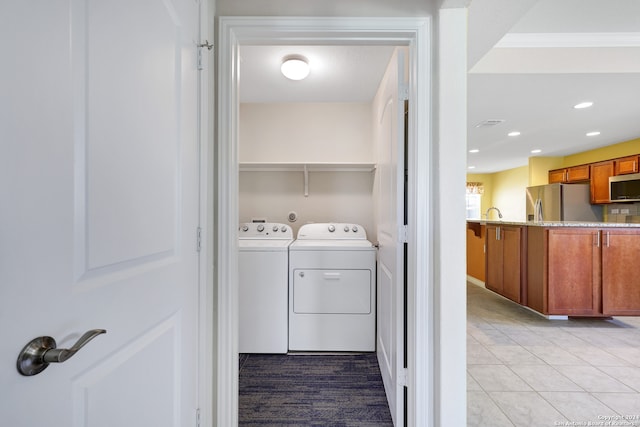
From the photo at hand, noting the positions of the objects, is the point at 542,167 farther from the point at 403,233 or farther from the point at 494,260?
the point at 403,233

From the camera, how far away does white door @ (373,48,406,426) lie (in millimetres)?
1357

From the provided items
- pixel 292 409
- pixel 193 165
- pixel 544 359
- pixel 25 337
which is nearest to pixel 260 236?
pixel 292 409

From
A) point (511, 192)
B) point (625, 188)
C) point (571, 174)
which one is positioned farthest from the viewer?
point (511, 192)

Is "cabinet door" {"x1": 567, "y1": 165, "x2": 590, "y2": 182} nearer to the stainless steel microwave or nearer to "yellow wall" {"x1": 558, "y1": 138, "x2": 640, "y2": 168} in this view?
"yellow wall" {"x1": 558, "y1": 138, "x2": 640, "y2": 168}

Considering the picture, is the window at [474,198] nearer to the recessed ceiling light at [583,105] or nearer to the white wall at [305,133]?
the recessed ceiling light at [583,105]

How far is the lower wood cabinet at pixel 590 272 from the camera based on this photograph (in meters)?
2.72

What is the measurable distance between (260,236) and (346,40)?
178 cm

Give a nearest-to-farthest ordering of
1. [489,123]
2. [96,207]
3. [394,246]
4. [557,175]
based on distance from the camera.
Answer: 1. [96,207]
2. [394,246]
3. [489,123]
4. [557,175]

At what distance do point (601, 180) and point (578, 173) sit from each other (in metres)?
0.45

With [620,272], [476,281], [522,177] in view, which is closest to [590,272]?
[620,272]

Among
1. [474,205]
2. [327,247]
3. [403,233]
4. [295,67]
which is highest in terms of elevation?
[295,67]

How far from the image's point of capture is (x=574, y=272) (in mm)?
2746

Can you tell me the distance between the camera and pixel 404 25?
1204mm

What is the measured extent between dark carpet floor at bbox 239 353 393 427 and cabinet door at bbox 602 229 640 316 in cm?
248
